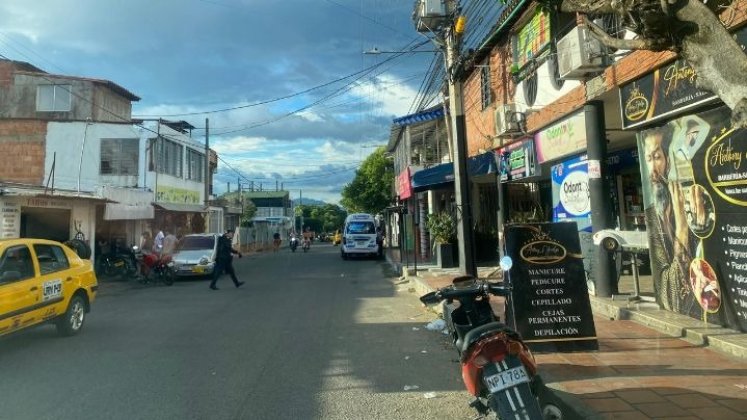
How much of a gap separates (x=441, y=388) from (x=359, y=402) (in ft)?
2.98

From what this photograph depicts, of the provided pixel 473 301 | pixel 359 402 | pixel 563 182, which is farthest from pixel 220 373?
pixel 563 182

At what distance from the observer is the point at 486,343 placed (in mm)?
3896

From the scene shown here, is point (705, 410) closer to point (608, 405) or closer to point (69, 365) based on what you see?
point (608, 405)

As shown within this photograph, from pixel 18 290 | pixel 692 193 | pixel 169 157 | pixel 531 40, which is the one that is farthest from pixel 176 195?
pixel 692 193

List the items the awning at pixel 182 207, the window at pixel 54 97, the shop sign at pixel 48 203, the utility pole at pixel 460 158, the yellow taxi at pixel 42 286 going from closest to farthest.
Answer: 1. the yellow taxi at pixel 42 286
2. the utility pole at pixel 460 158
3. the shop sign at pixel 48 203
4. the awning at pixel 182 207
5. the window at pixel 54 97

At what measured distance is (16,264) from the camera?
7.87 metres

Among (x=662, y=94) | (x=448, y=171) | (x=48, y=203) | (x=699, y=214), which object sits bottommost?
(x=699, y=214)

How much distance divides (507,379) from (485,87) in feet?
47.5

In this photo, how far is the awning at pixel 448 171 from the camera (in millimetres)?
Answer: 16016

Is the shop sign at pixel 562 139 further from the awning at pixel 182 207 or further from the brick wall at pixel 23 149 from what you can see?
the brick wall at pixel 23 149

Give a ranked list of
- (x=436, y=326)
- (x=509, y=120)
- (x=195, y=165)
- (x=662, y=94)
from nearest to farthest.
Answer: (x=662, y=94) → (x=436, y=326) → (x=509, y=120) → (x=195, y=165)

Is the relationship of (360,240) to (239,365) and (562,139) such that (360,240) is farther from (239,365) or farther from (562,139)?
(239,365)

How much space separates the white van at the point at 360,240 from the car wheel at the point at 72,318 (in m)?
19.5

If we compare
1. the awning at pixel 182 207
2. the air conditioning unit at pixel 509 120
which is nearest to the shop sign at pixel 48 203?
the awning at pixel 182 207
